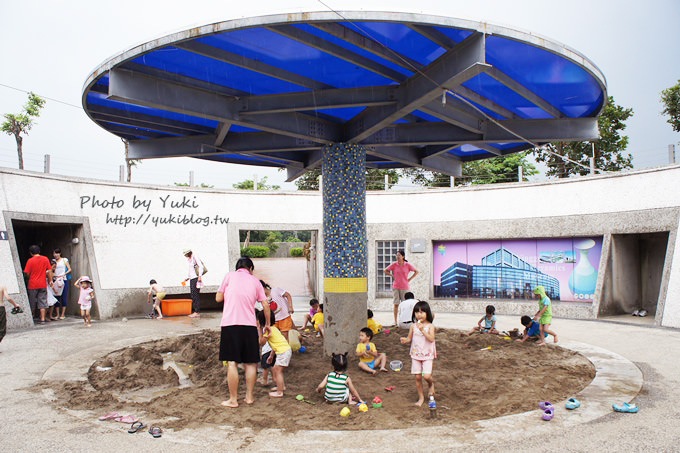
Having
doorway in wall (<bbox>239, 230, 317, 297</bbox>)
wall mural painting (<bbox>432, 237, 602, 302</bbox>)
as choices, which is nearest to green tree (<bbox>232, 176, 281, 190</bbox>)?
doorway in wall (<bbox>239, 230, 317, 297</bbox>)

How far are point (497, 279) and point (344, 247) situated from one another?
33.1 feet

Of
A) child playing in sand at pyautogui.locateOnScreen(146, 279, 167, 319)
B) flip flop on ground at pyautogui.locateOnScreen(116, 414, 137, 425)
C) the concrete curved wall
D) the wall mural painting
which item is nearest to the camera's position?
flip flop on ground at pyautogui.locateOnScreen(116, 414, 137, 425)

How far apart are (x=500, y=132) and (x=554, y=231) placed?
7996mm

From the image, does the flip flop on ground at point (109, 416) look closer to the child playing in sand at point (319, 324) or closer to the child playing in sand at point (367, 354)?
the child playing in sand at point (367, 354)

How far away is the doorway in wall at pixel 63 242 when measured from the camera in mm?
15016

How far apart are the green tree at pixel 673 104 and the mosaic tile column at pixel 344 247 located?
26.4m

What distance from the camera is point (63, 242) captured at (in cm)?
1586

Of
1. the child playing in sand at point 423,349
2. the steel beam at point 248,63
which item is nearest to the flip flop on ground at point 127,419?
the child playing in sand at point 423,349

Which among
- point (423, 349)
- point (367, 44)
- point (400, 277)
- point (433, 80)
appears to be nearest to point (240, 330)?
point (423, 349)

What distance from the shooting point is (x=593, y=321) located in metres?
14.3

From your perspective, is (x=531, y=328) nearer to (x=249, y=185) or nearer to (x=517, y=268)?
(x=517, y=268)

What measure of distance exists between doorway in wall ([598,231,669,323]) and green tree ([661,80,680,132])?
1553 centimetres

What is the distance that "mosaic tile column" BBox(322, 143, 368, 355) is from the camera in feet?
28.6

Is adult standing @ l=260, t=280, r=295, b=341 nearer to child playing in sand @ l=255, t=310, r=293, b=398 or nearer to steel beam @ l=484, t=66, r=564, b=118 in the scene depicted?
child playing in sand @ l=255, t=310, r=293, b=398
